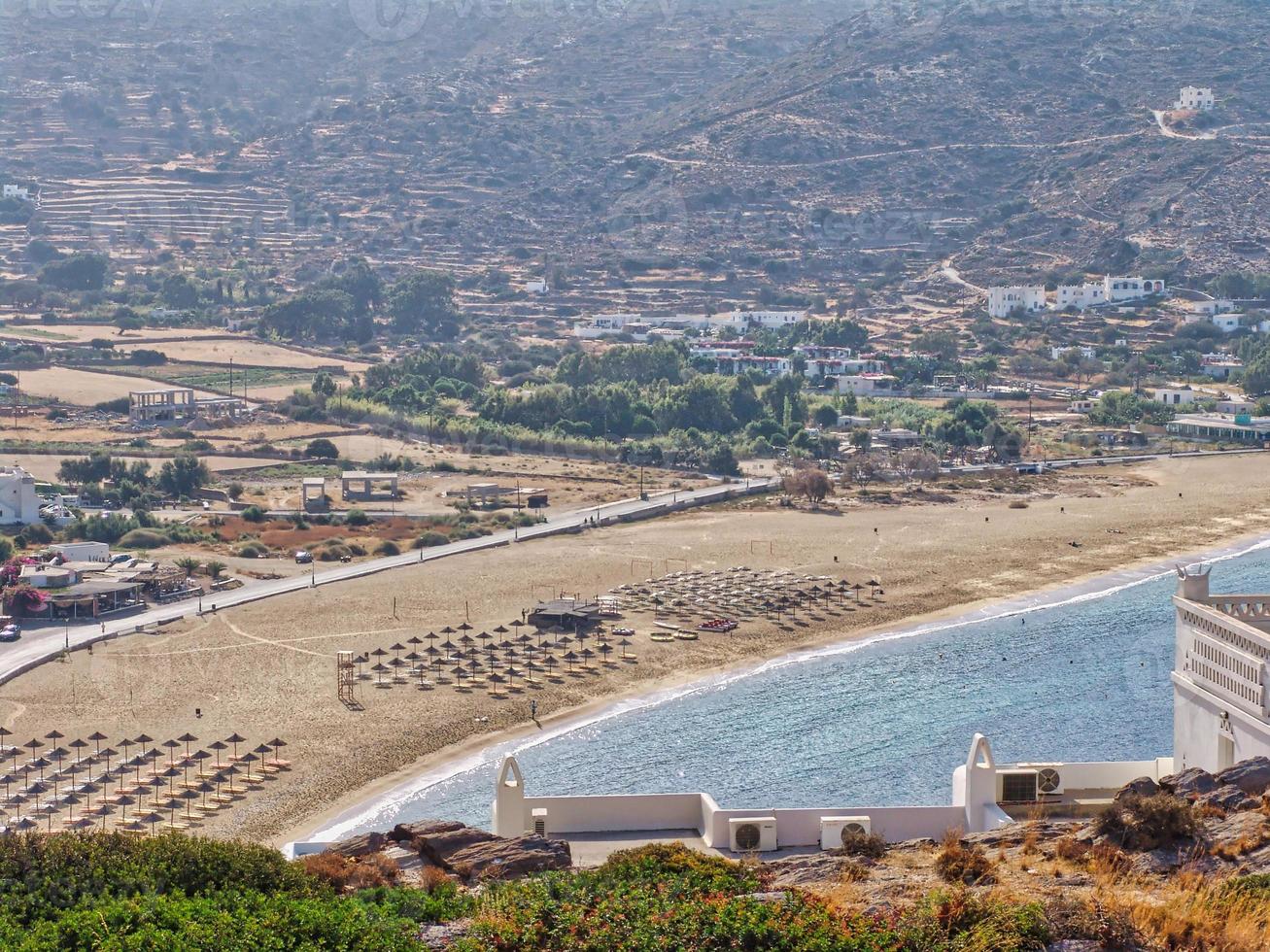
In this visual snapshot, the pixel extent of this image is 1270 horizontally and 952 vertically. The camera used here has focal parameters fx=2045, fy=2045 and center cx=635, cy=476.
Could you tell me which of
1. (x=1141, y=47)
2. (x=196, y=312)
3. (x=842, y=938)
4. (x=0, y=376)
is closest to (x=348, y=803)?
(x=842, y=938)

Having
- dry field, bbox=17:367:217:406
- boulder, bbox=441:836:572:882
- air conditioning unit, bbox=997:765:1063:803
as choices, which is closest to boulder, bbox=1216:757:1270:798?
air conditioning unit, bbox=997:765:1063:803

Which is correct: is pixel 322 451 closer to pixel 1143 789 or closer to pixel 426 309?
pixel 426 309

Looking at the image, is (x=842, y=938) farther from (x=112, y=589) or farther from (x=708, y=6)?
(x=708, y=6)

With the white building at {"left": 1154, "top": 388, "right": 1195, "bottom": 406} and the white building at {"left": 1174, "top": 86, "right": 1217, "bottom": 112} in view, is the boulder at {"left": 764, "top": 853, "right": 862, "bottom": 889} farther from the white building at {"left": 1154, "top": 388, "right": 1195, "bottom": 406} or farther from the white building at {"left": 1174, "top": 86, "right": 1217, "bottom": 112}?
the white building at {"left": 1174, "top": 86, "right": 1217, "bottom": 112}

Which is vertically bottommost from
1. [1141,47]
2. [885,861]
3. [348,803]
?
[348,803]

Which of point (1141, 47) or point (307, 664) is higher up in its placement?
→ point (1141, 47)

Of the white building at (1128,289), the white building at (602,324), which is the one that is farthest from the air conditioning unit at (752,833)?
the white building at (1128,289)

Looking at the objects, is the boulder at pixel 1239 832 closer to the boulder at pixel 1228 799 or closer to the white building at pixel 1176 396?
the boulder at pixel 1228 799

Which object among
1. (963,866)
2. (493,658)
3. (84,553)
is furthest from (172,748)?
(963,866)
